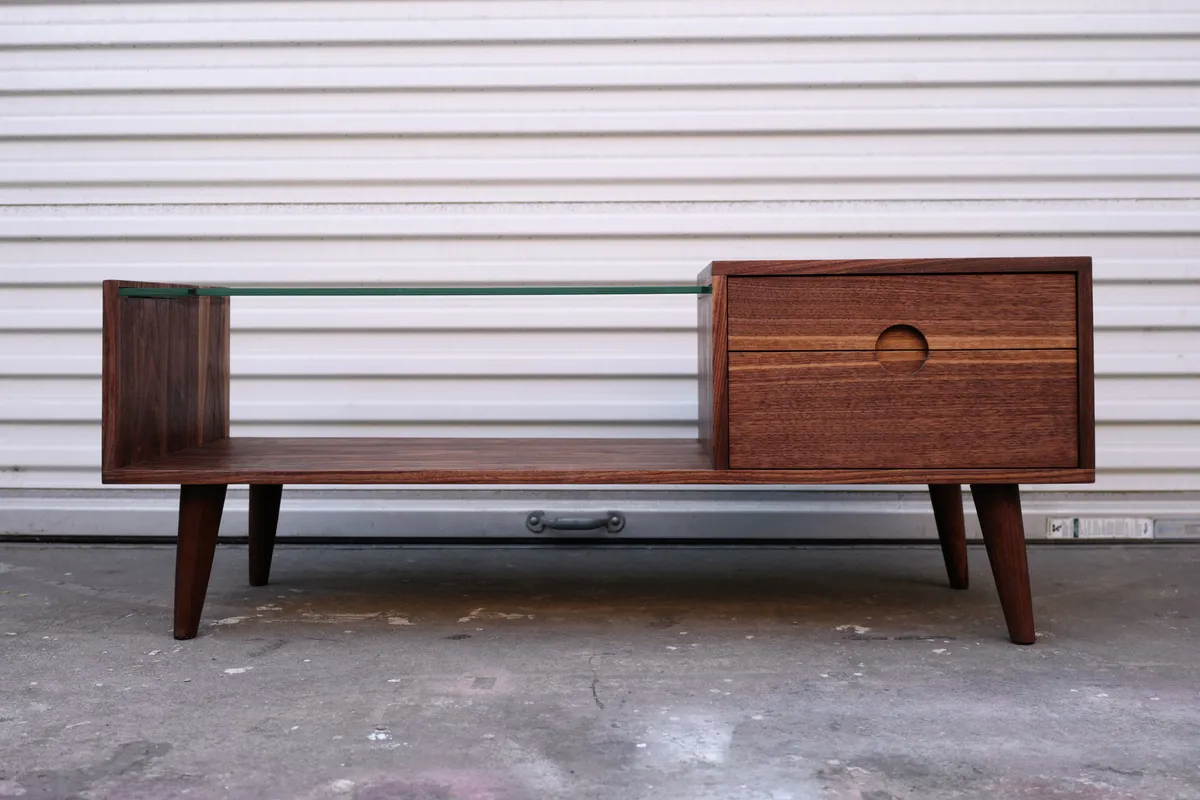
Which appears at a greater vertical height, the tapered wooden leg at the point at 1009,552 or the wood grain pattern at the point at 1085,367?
the wood grain pattern at the point at 1085,367

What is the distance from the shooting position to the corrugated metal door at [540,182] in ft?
8.97

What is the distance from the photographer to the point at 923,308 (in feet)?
5.94

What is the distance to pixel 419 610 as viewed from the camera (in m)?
2.14

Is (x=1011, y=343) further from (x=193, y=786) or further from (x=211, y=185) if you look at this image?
(x=211, y=185)

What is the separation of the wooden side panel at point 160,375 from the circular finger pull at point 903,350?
4.25 feet

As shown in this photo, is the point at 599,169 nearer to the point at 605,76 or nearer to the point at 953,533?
the point at 605,76

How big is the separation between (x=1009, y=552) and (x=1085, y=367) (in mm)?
344

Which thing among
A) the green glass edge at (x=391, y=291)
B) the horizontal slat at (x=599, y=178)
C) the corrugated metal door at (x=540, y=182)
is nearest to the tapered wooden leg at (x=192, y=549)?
the green glass edge at (x=391, y=291)

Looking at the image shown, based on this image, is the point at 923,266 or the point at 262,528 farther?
the point at 262,528

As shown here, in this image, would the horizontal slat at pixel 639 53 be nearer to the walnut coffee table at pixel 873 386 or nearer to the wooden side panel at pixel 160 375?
the wooden side panel at pixel 160 375

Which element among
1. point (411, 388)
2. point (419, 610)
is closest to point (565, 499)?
point (411, 388)

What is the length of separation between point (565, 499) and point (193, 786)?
1.60 meters

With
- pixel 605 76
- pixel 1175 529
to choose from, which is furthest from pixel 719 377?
pixel 1175 529

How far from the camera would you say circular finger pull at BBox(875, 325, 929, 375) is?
1.83 m
